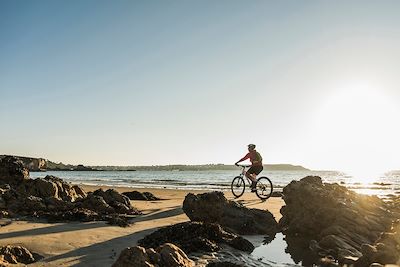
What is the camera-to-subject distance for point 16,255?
7.69m

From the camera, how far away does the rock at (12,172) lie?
16891 millimetres

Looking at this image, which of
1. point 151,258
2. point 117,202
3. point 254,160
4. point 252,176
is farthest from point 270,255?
point 252,176

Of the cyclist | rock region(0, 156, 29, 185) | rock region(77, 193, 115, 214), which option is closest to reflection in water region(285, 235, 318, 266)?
rock region(77, 193, 115, 214)

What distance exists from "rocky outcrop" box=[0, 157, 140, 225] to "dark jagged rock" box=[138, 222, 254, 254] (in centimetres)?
350

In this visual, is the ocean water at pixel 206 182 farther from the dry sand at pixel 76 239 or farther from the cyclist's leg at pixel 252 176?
the dry sand at pixel 76 239

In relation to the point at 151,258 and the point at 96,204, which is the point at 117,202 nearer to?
the point at 96,204

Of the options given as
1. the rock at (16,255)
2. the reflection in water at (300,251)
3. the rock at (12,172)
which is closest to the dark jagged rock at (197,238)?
the reflection in water at (300,251)

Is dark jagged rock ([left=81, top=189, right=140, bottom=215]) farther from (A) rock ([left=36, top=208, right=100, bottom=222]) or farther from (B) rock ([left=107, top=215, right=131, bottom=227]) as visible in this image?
(B) rock ([left=107, top=215, right=131, bottom=227])

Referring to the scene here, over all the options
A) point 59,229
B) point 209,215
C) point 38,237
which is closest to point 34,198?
point 59,229

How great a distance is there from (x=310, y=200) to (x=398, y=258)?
16.0ft

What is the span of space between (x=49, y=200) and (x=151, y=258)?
34.3 feet

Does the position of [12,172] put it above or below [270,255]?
above

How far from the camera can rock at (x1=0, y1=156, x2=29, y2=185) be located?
1689 centimetres

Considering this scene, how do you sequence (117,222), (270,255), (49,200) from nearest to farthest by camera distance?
1. (270,255)
2. (117,222)
3. (49,200)
